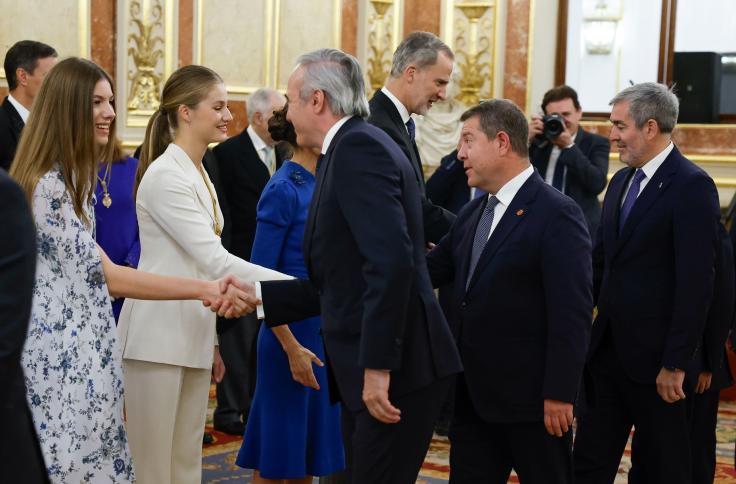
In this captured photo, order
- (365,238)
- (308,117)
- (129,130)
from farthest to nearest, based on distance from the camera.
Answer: (129,130) → (308,117) → (365,238)

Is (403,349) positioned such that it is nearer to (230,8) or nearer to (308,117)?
(308,117)

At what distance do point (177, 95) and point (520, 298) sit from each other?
1292 mm

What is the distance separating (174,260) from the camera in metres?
3.50

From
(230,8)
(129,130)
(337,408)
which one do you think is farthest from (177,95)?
(230,8)

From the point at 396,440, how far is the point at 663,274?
4.43 feet

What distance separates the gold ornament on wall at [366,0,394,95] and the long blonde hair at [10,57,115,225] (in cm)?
565

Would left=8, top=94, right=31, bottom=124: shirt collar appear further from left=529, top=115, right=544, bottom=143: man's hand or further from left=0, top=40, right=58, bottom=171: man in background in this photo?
left=529, top=115, right=544, bottom=143: man's hand

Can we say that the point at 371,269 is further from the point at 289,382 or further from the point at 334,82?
the point at 289,382

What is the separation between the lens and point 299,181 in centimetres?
373

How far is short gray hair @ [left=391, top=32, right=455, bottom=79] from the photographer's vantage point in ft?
14.0

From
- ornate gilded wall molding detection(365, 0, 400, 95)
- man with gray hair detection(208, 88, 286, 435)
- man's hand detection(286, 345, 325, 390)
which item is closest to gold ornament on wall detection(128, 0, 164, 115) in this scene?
man with gray hair detection(208, 88, 286, 435)

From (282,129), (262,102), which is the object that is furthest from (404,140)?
(262,102)

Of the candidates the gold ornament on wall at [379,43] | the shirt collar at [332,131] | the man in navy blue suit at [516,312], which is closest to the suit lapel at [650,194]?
the man in navy blue suit at [516,312]

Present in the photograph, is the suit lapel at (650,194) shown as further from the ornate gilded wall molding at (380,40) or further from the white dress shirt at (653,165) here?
the ornate gilded wall molding at (380,40)
